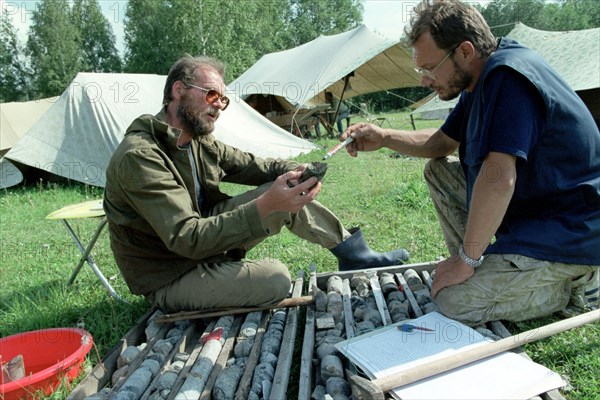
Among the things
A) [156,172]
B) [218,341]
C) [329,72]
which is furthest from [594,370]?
[329,72]

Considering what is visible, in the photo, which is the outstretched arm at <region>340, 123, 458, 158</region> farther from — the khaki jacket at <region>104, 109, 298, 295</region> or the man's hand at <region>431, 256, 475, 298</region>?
the khaki jacket at <region>104, 109, 298, 295</region>

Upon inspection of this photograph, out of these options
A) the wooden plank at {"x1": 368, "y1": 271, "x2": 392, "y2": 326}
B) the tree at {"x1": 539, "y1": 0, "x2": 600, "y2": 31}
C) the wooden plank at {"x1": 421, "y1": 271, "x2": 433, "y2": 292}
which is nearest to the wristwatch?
the wooden plank at {"x1": 368, "y1": 271, "x2": 392, "y2": 326}

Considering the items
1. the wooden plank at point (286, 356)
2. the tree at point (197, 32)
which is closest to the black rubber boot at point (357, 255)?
the wooden plank at point (286, 356)

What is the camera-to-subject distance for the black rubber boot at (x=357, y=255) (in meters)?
3.34

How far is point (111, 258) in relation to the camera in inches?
177

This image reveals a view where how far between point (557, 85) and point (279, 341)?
1.89m

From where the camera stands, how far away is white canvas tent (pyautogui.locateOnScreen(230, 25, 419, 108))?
1278cm

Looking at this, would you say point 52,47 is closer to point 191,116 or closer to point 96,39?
point 96,39

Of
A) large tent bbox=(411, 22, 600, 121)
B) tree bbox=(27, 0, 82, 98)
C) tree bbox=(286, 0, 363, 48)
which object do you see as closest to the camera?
large tent bbox=(411, 22, 600, 121)

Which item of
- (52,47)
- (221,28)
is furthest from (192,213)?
(52,47)

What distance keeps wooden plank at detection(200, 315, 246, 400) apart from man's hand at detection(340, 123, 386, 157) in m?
1.35

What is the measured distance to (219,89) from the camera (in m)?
2.96

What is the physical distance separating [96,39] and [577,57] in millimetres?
39537

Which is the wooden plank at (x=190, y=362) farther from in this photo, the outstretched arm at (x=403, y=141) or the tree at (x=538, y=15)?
the tree at (x=538, y=15)
